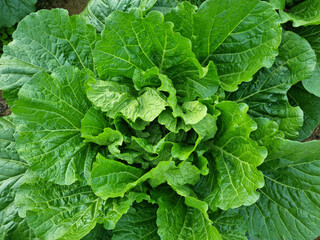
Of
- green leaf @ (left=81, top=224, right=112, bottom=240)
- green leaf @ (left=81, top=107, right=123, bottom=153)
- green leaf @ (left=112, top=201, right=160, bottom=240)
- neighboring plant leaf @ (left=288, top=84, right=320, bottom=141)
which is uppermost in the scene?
green leaf @ (left=81, top=107, right=123, bottom=153)

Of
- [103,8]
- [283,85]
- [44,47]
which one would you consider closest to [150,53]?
[103,8]

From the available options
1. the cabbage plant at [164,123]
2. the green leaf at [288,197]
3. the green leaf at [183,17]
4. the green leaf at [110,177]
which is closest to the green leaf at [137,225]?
the cabbage plant at [164,123]

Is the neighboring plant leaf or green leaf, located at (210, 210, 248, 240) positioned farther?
the neighboring plant leaf

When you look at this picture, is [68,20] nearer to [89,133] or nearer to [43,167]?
[89,133]

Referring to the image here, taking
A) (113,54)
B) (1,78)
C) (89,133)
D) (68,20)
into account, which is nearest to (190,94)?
(113,54)

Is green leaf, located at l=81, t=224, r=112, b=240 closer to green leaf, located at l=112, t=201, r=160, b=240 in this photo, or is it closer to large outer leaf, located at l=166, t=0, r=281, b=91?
green leaf, located at l=112, t=201, r=160, b=240

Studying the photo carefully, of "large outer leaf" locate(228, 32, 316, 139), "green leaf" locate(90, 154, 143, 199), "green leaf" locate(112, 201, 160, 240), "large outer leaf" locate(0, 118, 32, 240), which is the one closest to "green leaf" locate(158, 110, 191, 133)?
"green leaf" locate(90, 154, 143, 199)

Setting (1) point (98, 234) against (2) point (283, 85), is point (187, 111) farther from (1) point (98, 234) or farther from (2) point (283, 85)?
(1) point (98, 234)
